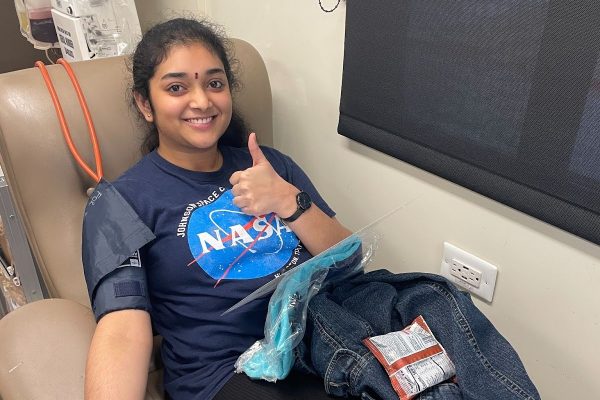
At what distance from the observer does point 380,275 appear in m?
1.08

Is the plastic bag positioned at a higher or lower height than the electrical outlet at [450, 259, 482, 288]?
higher

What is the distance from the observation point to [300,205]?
1.13 metres

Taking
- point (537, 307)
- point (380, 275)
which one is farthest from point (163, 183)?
point (537, 307)

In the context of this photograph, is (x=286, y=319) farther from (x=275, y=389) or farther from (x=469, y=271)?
(x=469, y=271)

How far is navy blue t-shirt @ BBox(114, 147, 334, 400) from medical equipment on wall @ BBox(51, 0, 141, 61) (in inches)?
21.6

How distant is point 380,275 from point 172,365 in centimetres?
42

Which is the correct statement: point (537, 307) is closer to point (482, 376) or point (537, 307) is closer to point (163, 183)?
point (482, 376)

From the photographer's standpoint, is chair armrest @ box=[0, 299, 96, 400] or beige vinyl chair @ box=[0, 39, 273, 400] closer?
chair armrest @ box=[0, 299, 96, 400]

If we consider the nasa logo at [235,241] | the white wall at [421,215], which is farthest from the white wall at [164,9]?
the nasa logo at [235,241]

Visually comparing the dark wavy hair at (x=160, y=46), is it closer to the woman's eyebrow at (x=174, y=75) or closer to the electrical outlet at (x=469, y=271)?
the woman's eyebrow at (x=174, y=75)

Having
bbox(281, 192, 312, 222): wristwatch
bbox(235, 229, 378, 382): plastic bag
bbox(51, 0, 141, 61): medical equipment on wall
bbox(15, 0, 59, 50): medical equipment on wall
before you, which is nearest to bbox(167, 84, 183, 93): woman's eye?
bbox(281, 192, 312, 222): wristwatch

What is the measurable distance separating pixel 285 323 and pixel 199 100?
438mm

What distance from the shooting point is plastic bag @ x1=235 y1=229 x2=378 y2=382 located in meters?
0.93

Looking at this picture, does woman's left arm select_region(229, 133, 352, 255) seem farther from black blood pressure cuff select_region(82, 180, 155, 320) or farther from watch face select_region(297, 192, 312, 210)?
black blood pressure cuff select_region(82, 180, 155, 320)
